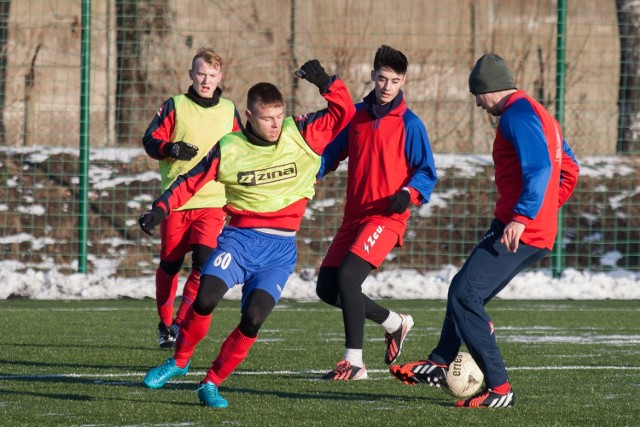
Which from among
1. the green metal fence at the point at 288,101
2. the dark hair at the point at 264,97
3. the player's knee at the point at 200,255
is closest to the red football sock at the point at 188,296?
the player's knee at the point at 200,255

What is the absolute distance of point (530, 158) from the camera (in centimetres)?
579

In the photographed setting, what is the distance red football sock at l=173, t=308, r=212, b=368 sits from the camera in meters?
6.31

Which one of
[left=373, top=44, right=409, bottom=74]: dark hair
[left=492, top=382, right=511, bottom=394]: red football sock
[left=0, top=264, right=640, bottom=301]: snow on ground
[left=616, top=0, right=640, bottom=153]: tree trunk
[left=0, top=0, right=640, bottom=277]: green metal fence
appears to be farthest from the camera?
[left=616, top=0, right=640, bottom=153]: tree trunk

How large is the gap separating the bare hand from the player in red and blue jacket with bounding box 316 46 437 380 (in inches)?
55.9

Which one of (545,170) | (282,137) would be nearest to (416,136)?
(282,137)

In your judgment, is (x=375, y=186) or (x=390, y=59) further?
(x=375, y=186)

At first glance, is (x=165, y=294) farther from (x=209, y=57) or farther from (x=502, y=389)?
(x=502, y=389)

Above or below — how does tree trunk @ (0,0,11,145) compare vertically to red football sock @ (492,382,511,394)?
above

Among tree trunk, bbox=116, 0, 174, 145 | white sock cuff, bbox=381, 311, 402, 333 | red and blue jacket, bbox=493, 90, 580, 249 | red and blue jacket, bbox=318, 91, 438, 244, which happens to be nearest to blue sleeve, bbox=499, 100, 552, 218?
red and blue jacket, bbox=493, 90, 580, 249

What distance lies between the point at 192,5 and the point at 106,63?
2204mm

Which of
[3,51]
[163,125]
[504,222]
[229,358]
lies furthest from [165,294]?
[3,51]

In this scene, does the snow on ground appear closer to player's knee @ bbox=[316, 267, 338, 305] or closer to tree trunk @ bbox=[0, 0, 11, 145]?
tree trunk @ bbox=[0, 0, 11, 145]

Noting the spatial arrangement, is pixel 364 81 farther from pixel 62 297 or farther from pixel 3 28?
pixel 62 297

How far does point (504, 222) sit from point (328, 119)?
1.17 m
